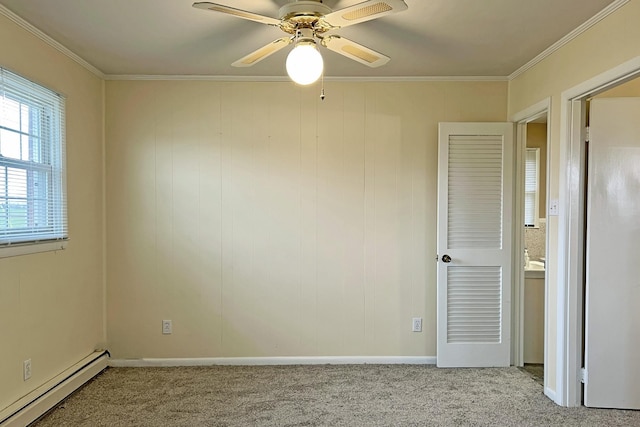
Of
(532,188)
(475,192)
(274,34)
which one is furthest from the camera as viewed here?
(532,188)

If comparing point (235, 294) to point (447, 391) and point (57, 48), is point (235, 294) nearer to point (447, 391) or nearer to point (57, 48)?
point (447, 391)

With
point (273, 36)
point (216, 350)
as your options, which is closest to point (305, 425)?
point (216, 350)

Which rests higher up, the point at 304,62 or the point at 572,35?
the point at 572,35

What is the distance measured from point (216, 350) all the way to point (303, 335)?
30.4 inches

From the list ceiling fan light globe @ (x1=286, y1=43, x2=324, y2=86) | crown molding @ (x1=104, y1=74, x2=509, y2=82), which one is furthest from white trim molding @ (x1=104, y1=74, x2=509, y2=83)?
ceiling fan light globe @ (x1=286, y1=43, x2=324, y2=86)

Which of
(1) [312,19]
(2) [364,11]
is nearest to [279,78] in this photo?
(1) [312,19]

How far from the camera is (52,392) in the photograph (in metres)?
2.85

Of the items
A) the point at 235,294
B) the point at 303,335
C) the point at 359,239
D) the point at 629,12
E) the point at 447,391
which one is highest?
the point at 629,12

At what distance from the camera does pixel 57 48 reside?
3.01 metres

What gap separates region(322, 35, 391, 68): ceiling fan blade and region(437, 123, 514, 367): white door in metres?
1.38

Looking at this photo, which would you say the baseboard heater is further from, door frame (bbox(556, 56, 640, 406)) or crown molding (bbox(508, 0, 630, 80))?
crown molding (bbox(508, 0, 630, 80))

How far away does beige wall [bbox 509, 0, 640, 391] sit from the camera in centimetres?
234

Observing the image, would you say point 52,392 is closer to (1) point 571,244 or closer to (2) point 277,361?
(2) point 277,361

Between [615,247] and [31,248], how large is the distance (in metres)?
3.80
